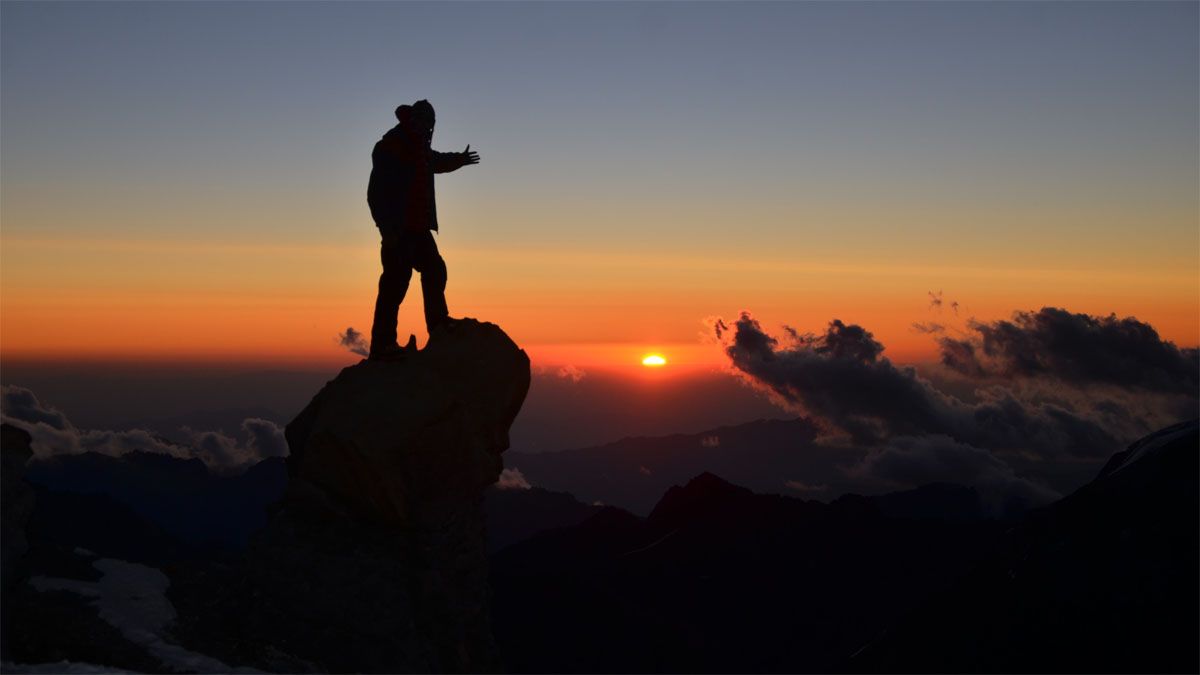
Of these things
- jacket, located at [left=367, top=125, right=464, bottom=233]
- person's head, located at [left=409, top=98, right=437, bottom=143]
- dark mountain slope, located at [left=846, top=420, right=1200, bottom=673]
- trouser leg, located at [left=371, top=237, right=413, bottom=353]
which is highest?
person's head, located at [left=409, top=98, right=437, bottom=143]

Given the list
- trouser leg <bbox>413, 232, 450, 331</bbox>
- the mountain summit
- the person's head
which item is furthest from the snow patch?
the person's head

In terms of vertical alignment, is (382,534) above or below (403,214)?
below

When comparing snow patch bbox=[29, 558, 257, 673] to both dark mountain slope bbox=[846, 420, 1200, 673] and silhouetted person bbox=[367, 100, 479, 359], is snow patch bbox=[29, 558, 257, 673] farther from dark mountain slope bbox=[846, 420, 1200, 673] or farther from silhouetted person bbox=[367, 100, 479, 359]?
dark mountain slope bbox=[846, 420, 1200, 673]

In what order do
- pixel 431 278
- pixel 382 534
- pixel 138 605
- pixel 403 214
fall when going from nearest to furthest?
pixel 138 605 < pixel 382 534 < pixel 403 214 < pixel 431 278

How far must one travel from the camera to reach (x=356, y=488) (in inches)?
648

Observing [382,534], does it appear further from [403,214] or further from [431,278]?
[403,214]

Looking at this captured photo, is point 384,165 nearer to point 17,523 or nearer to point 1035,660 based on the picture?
point 17,523

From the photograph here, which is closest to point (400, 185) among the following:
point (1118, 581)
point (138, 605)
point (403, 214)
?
point (403, 214)

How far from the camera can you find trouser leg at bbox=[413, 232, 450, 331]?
18.4 meters

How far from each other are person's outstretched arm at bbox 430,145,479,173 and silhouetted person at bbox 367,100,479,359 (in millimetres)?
158

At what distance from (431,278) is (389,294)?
0.82 meters

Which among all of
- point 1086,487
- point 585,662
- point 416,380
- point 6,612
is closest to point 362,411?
point 416,380

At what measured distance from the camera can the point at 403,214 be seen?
1784 centimetres

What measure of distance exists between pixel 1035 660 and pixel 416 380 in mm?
13096
